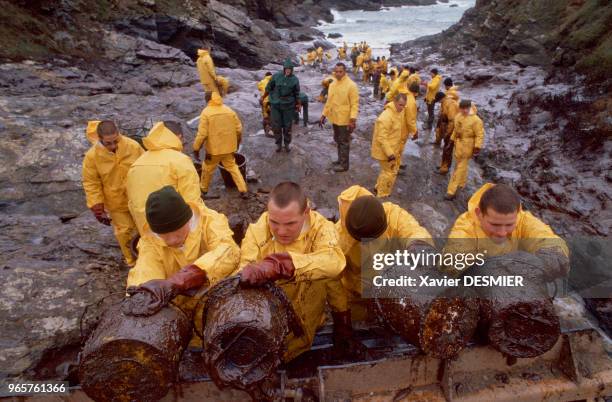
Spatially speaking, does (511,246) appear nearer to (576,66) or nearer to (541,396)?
(541,396)

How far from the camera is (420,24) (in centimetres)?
5294

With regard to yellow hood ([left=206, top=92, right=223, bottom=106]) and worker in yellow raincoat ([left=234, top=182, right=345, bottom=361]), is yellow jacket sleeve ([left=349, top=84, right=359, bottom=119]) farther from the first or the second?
worker in yellow raincoat ([left=234, top=182, right=345, bottom=361])

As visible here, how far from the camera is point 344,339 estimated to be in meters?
2.88

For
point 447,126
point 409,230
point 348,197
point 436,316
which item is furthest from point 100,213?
point 447,126

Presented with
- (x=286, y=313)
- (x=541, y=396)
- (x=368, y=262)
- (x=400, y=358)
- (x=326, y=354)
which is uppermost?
(x=286, y=313)

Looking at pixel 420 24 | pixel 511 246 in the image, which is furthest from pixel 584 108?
pixel 420 24

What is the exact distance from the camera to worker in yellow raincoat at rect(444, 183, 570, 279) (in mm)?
2424

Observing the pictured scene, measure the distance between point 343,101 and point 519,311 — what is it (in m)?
5.60

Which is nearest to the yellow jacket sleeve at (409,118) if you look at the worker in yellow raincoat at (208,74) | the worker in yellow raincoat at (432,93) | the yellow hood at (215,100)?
the yellow hood at (215,100)

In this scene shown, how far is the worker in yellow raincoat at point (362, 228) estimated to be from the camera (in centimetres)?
264

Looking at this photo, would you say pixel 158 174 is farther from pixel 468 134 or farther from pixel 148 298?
pixel 468 134

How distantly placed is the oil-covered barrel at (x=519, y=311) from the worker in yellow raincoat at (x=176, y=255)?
1.57 m

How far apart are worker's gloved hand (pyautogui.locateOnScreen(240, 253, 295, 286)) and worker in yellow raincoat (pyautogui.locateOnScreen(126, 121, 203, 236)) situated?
1575mm

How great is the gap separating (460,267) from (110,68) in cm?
1521
